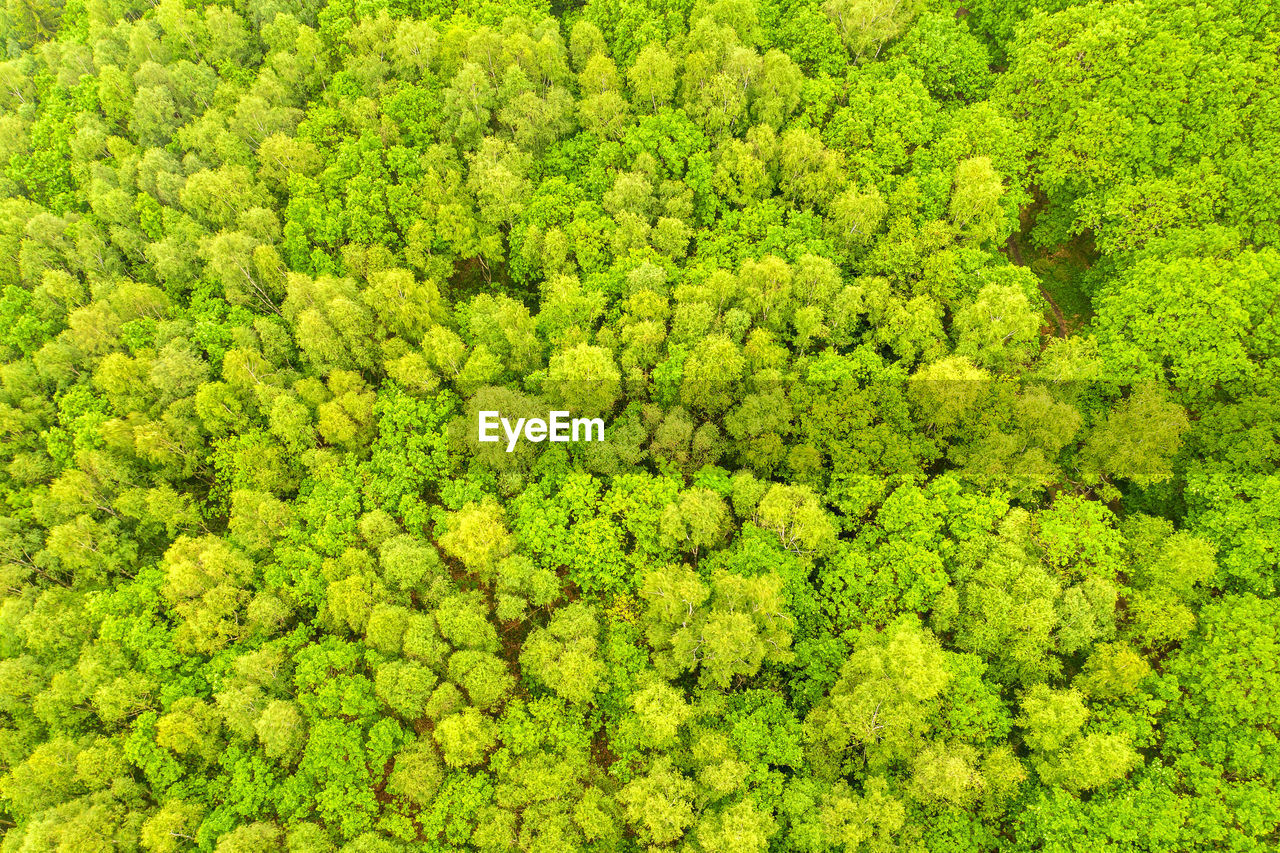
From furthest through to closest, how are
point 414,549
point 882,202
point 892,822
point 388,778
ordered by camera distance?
point 882,202 → point 414,549 → point 388,778 → point 892,822

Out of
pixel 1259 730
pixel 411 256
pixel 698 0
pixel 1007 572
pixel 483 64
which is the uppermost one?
pixel 698 0

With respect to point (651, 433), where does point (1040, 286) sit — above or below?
above

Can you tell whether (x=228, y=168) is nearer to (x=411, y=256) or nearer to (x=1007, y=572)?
(x=411, y=256)

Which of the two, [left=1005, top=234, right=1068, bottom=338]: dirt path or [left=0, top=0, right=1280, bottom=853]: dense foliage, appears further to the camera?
[left=1005, top=234, right=1068, bottom=338]: dirt path

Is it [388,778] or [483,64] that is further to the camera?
[483,64]

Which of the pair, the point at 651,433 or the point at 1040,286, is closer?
the point at 651,433

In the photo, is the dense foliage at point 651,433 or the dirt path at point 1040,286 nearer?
the dense foliage at point 651,433

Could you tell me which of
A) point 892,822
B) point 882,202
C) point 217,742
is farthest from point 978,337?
point 217,742

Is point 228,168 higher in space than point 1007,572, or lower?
higher
